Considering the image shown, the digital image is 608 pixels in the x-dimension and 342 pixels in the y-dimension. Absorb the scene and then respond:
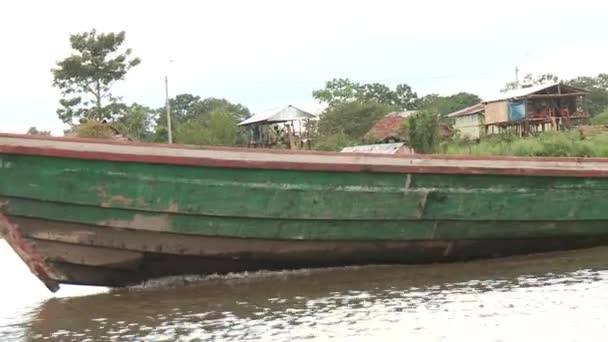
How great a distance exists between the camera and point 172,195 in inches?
277

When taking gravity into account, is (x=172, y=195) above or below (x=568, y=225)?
above

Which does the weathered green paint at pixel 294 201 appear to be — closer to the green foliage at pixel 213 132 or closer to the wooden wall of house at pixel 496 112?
the green foliage at pixel 213 132

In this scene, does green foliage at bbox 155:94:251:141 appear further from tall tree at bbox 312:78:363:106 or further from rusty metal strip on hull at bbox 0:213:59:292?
rusty metal strip on hull at bbox 0:213:59:292

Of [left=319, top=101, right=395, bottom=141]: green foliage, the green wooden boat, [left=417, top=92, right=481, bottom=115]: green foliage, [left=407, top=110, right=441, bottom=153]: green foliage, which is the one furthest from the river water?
[left=417, top=92, right=481, bottom=115]: green foliage

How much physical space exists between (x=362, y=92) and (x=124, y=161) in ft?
207

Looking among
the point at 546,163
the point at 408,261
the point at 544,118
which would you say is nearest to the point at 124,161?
the point at 408,261

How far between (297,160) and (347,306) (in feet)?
6.14

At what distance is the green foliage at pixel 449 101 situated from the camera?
230 ft

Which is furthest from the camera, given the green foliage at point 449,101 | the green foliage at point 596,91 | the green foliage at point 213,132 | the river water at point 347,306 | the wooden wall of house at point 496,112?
the green foliage at point 449,101

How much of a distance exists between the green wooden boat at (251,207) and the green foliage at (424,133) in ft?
80.5

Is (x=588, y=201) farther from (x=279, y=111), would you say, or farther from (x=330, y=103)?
(x=330, y=103)

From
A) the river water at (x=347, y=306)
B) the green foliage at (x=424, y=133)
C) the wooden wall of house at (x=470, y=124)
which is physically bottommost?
the river water at (x=347, y=306)

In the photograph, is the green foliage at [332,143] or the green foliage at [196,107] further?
the green foliage at [196,107]

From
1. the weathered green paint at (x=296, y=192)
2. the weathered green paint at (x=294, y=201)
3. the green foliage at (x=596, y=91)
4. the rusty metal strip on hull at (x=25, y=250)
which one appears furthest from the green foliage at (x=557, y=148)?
the green foliage at (x=596, y=91)
